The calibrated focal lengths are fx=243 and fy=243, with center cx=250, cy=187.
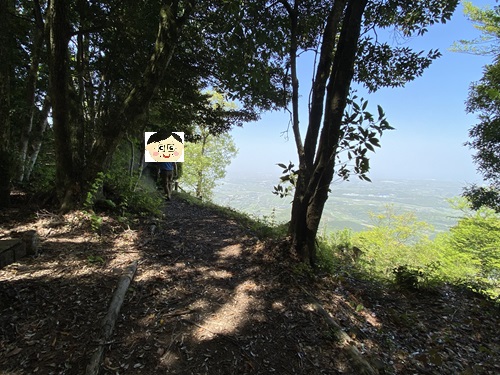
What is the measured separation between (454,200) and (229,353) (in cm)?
2302

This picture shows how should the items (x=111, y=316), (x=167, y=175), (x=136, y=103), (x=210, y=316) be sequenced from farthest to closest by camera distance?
(x=167, y=175) → (x=136, y=103) → (x=210, y=316) → (x=111, y=316)

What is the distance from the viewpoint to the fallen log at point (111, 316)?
1971mm

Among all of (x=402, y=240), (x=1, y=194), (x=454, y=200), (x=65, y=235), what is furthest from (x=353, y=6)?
(x=402, y=240)

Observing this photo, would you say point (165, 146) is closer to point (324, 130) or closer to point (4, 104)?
point (4, 104)

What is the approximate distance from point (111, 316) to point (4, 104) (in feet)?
15.6

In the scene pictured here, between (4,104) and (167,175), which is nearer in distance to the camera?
(4,104)

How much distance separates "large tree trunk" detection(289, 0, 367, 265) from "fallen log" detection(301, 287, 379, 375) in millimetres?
1009

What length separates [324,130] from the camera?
12.1ft

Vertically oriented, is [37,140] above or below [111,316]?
above

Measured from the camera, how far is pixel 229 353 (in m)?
2.35

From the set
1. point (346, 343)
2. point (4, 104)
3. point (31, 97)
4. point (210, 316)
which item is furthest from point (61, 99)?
point (346, 343)

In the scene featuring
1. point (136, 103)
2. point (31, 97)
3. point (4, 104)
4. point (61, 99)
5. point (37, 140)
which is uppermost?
point (31, 97)

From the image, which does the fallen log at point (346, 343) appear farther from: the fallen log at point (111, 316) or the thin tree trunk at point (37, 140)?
the thin tree trunk at point (37, 140)

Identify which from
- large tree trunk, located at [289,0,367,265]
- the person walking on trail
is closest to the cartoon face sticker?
the person walking on trail
